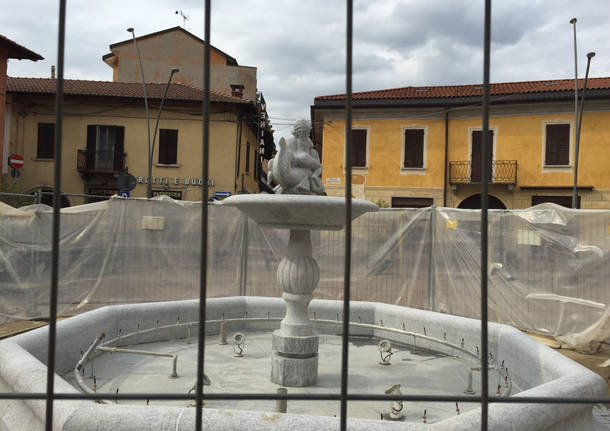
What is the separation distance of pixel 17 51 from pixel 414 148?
1904 centimetres

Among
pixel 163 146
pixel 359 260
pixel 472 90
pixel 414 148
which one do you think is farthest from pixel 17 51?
pixel 472 90

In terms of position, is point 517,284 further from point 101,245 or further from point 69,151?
point 69,151

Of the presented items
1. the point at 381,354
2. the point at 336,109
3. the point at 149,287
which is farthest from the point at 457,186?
the point at 381,354

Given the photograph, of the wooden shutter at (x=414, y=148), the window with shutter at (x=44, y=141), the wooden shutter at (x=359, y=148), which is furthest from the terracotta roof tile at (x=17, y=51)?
the wooden shutter at (x=414, y=148)

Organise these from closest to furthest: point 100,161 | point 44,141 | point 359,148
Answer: point 359,148
point 44,141
point 100,161

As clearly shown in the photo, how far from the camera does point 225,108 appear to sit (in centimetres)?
2823

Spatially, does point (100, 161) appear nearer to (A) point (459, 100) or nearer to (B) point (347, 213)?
(A) point (459, 100)

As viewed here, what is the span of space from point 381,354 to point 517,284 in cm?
406

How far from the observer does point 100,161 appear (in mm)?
27797

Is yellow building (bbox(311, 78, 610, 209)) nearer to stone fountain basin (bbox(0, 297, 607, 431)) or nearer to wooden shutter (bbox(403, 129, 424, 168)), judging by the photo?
wooden shutter (bbox(403, 129, 424, 168))

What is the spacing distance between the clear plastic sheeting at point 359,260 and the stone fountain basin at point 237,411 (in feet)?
7.95

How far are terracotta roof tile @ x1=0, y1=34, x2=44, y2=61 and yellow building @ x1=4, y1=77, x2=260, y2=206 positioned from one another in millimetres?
4429

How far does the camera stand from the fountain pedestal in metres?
Result: 4.66

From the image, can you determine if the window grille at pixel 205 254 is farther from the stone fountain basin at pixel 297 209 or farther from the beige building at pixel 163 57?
the beige building at pixel 163 57
